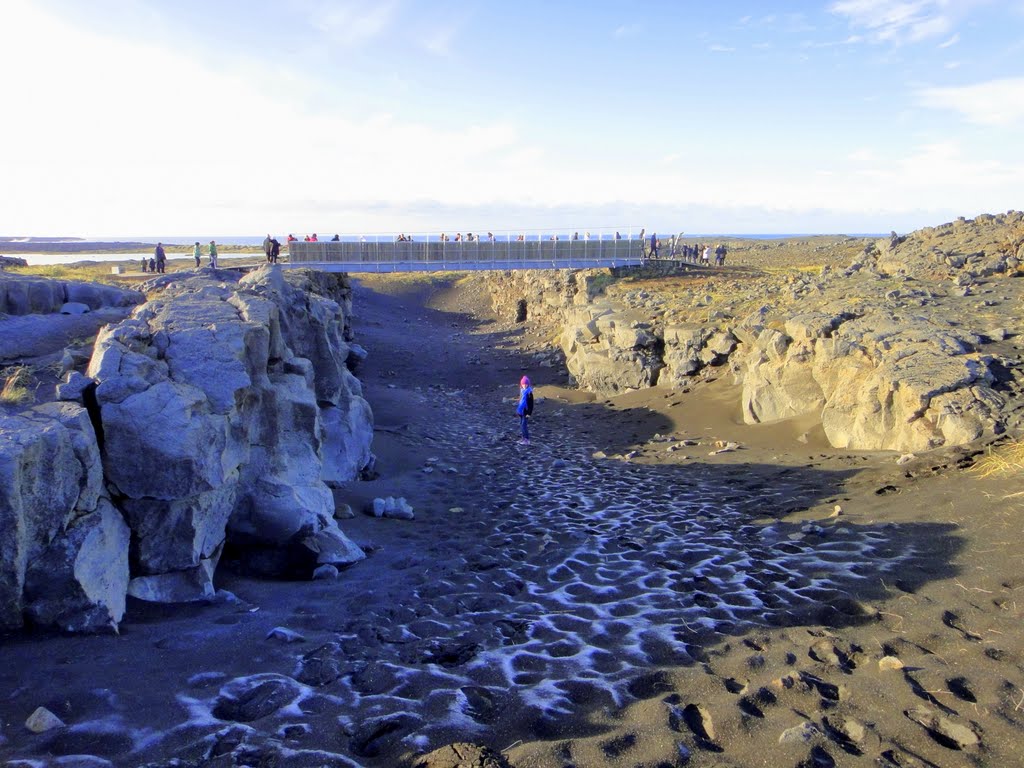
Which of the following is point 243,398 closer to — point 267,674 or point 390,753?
point 267,674

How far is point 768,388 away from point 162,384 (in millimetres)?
11387

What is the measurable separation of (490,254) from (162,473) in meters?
28.8

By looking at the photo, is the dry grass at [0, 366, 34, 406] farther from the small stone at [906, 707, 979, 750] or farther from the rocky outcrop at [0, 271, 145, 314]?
the small stone at [906, 707, 979, 750]

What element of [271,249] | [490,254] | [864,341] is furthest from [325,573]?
[490,254]

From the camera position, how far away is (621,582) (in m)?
6.73

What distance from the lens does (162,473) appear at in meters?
5.74

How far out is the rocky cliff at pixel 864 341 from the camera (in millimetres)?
10242

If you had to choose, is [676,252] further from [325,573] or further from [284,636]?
[284,636]

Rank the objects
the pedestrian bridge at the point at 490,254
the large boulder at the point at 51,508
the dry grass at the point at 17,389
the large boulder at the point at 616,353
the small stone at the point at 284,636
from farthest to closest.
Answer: the pedestrian bridge at the point at 490,254 → the large boulder at the point at 616,353 → the dry grass at the point at 17,389 → the small stone at the point at 284,636 → the large boulder at the point at 51,508

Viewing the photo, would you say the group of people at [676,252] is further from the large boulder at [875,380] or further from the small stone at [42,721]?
the small stone at [42,721]

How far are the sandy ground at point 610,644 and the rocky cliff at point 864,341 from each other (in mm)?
1175

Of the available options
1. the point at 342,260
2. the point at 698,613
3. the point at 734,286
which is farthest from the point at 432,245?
the point at 698,613

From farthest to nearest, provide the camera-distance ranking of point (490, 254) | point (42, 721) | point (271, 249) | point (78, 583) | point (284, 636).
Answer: point (490, 254)
point (271, 249)
point (284, 636)
point (78, 583)
point (42, 721)

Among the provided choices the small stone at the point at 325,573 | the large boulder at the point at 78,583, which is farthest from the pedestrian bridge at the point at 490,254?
the large boulder at the point at 78,583
